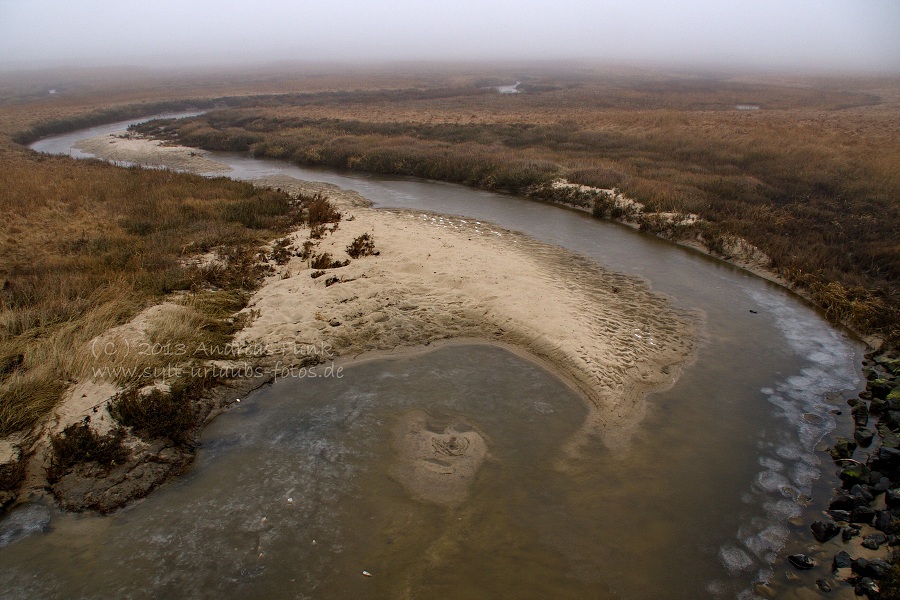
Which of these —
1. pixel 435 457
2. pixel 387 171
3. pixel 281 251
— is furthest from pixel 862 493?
pixel 387 171

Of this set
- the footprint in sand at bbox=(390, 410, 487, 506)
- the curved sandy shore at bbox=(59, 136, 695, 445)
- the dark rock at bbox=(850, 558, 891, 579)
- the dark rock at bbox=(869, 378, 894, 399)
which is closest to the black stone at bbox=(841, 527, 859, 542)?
the dark rock at bbox=(850, 558, 891, 579)

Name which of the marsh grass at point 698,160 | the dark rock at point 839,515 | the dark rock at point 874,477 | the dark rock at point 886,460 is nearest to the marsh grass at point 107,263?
the dark rock at point 839,515

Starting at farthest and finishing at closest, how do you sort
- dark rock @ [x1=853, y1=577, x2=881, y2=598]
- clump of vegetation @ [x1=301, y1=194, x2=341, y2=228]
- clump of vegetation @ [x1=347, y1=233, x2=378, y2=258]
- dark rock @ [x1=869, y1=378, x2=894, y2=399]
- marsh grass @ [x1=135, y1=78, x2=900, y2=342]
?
1. clump of vegetation @ [x1=301, y1=194, x2=341, y2=228]
2. marsh grass @ [x1=135, y1=78, x2=900, y2=342]
3. clump of vegetation @ [x1=347, y1=233, x2=378, y2=258]
4. dark rock @ [x1=869, y1=378, x2=894, y2=399]
5. dark rock @ [x1=853, y1=577, x2=881, y2=598]

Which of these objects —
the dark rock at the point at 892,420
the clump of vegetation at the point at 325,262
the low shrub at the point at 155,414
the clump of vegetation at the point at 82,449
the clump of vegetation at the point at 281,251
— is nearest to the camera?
the clump of vegetation at the point at 82,449

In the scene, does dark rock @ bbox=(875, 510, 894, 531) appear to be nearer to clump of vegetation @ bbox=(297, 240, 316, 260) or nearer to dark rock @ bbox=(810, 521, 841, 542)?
dark rock @ bbox=(810, 521, 841, 542)

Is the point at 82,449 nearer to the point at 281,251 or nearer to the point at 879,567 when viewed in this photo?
the point at 281,251

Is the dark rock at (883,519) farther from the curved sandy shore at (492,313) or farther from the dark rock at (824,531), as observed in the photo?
the curved sandy shore at (492,313)
